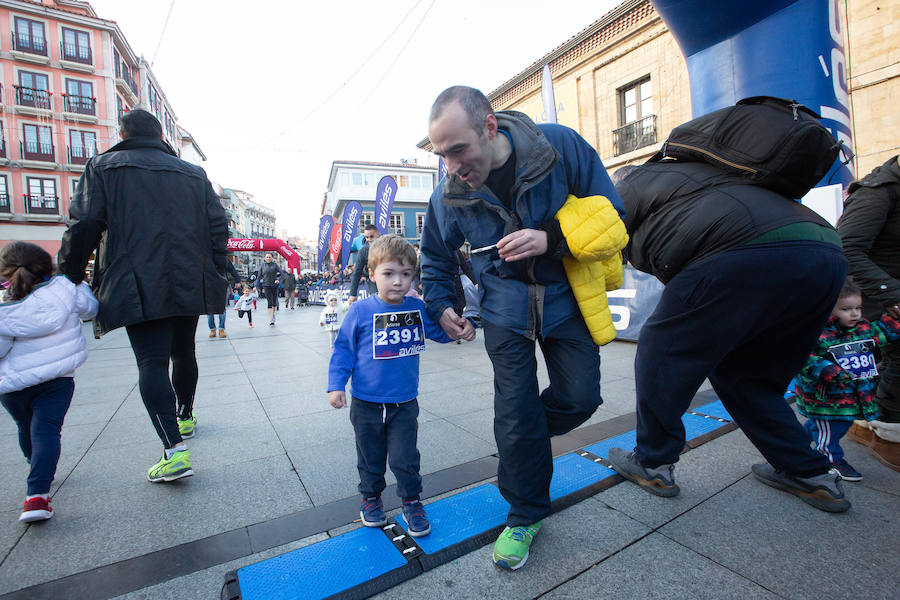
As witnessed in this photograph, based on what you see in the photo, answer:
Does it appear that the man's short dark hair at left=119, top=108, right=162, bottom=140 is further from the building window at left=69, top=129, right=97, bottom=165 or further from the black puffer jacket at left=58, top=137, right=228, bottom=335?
the building window at left=69, top=129, right=97, bottom=165

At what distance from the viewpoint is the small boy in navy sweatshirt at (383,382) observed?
1907 mm

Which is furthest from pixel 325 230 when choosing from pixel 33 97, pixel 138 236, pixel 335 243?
→ pixel 33 97

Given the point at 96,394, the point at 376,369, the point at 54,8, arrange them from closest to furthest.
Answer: the point at 376,369
the point at 96,394
the point at 54,8

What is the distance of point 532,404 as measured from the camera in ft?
5.77

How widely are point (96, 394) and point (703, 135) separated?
554cm

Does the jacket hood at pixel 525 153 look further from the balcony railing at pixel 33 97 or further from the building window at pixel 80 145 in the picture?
the balcony railing at pixel 33 97

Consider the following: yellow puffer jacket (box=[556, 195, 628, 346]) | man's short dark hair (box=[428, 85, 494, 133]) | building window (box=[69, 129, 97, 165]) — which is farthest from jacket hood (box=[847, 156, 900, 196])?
building window (box=[69, 129, 97, 165])

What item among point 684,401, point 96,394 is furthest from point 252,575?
point 96,394

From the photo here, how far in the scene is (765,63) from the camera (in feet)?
13.2

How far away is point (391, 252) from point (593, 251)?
2.86 ft

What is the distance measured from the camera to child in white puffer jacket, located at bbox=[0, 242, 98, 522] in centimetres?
206

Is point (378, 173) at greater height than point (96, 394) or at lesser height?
greater

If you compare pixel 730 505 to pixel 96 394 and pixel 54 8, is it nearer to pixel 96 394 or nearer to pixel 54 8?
pixel 96 394

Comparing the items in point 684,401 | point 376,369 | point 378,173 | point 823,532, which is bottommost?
point 823,532
